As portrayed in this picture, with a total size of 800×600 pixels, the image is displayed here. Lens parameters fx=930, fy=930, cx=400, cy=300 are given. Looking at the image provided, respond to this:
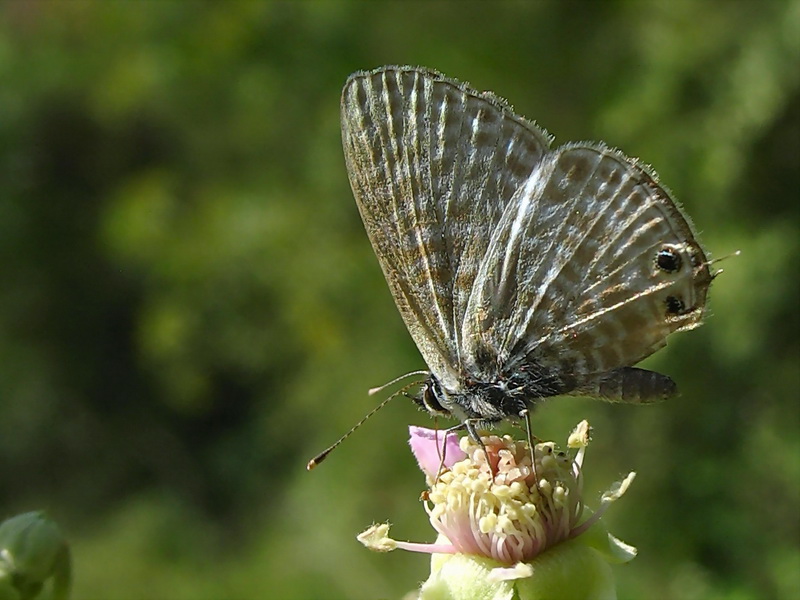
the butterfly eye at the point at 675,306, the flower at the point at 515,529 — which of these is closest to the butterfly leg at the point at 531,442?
the flower at the point at 515,529

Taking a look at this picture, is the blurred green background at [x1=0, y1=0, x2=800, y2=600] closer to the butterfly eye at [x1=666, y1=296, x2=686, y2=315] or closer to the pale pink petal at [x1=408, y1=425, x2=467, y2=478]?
the butterfly eye at [x1=666, y1=296, x2=686, y2=315]

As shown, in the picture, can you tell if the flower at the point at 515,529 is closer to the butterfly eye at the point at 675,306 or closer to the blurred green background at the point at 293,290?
the butterfly eye at the point at 675,306

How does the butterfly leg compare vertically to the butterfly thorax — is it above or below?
below

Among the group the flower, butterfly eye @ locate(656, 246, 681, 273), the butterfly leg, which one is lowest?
the flower

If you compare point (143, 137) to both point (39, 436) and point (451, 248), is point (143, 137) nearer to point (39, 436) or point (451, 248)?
point (39, 436)

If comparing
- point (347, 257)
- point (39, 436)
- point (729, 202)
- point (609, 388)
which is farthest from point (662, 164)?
point (39, 436)

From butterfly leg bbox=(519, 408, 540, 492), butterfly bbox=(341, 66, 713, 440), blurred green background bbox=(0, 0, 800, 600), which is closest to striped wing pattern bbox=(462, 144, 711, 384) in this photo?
butterfly bbox=(341, 66, 713, 440)

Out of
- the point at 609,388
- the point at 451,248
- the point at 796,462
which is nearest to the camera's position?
the point at 609,388

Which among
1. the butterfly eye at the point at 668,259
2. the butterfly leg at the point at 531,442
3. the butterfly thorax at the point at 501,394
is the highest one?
the butterfly eye at the point at 668,259
